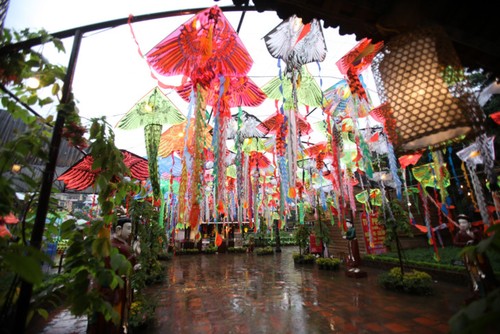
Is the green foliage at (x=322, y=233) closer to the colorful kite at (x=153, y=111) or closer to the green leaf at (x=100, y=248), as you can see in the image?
the colorful kite at (x=153, y=111)

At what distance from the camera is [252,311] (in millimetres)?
4703

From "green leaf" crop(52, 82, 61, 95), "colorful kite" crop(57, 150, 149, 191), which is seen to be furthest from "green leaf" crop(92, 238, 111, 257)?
"colorful kite" crop(57, 150, 149, 191)

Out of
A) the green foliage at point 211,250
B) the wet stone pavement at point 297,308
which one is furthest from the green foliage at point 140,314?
the green foliage at point 211,250

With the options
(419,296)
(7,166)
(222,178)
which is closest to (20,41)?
(7,166)

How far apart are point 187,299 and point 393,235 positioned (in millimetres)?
5727

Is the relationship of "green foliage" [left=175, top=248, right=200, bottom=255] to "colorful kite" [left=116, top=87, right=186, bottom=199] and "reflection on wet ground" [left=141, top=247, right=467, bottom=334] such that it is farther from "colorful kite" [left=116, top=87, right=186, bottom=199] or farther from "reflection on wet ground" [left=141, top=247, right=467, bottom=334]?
"colorful kite" [left=116, top=87, right=186, bottom=199]

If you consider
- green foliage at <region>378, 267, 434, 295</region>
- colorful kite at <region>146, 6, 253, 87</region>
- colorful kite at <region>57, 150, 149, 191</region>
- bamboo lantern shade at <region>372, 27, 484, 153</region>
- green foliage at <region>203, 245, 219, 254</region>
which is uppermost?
colorful kite at <region>146, 6, 253, 87</region>

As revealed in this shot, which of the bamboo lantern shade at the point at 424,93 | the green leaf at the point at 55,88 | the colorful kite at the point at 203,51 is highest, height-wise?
the colorful kite at the point at 203,51

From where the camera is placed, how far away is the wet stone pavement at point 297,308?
383 centimetres

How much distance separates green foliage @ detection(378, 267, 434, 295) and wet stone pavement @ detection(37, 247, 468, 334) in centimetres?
19

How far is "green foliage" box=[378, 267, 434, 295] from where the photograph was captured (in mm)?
5348

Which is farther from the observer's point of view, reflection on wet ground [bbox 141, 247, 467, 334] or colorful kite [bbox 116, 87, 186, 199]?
colorful kite [bbox 116, 87, 186, 199]

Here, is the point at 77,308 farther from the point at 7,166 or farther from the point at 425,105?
the point at 425,105

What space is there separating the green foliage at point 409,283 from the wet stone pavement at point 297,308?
0.19m
